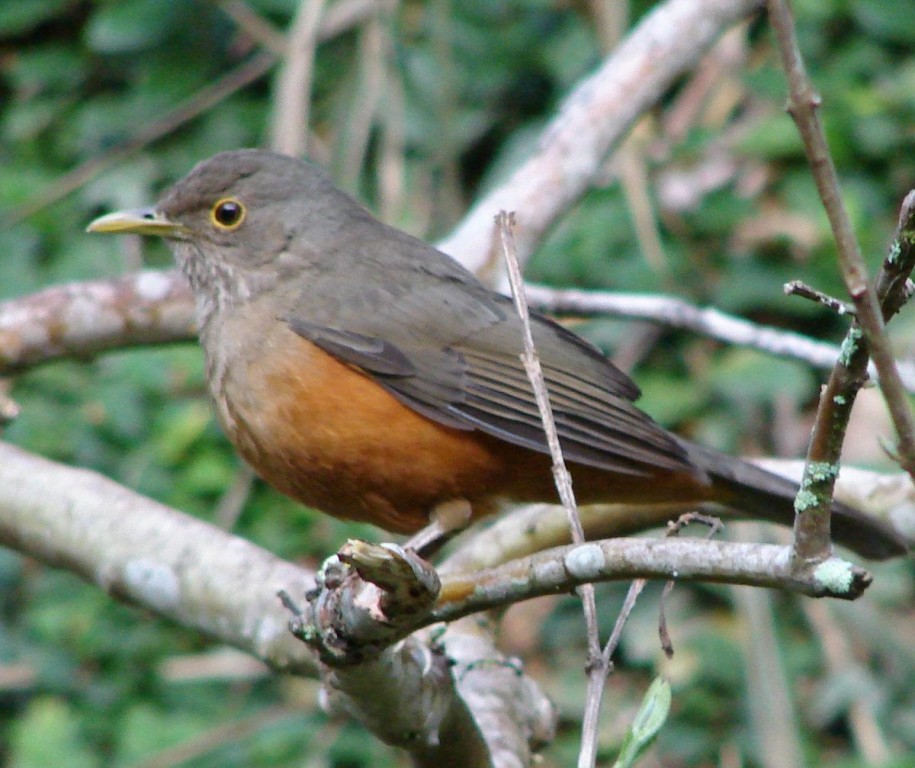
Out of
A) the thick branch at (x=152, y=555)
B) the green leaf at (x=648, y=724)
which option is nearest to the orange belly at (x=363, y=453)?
the thick branch at (x=152, y=555)

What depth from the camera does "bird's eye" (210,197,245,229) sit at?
4539 mm

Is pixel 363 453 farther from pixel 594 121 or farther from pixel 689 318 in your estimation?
pixel 594 121

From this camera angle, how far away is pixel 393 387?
4.04 m

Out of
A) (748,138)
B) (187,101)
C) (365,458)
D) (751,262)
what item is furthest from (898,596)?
(187,101)

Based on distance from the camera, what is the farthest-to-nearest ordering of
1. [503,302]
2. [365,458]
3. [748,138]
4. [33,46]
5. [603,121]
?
[33,46] < [748,138] < [603,121] < [503,302] < [365,458]

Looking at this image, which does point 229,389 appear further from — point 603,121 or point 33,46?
point 33,46

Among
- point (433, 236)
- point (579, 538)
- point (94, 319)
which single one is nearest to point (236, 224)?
point (94, 319)

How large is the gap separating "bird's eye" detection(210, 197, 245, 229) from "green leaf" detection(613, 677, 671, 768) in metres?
2.65

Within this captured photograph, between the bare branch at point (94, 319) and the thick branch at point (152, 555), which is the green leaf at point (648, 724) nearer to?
the thick branch at point (152, 555)

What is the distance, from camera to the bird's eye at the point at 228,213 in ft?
14.9

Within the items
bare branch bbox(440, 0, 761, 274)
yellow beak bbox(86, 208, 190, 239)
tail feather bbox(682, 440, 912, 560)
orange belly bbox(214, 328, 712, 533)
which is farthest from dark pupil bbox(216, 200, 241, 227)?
tail feather bbox(682, 440, 912, 560)

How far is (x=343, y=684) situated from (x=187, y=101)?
5.49m

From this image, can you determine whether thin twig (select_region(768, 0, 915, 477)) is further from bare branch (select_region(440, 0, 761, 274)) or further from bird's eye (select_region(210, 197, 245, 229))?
bare branch (select_region(440, 0, 761, 274))

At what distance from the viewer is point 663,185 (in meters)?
7.27
